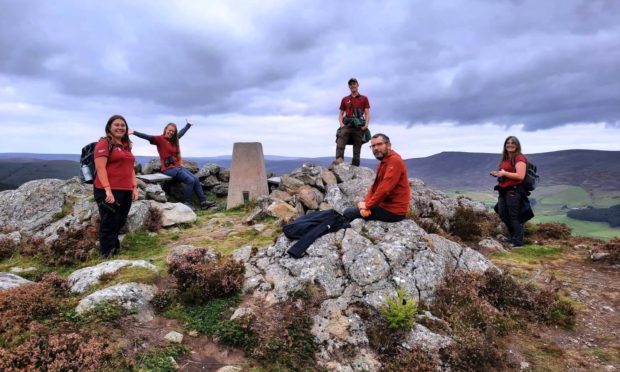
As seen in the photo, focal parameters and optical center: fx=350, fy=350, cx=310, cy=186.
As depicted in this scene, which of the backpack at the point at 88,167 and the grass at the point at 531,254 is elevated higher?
the backpack at the point at 88,167

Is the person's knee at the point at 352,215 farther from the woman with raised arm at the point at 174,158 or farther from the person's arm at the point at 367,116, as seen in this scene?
the woman with raised arm at the point at 174,158

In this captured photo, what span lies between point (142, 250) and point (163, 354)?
5.55 metres

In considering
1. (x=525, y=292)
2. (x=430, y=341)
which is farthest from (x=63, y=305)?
(x=525, y=292)

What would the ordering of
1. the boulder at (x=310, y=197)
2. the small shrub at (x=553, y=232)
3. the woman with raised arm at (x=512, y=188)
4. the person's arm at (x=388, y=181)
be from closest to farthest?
the person's arm at (x=388, y=181)
the woman with raised arm at (x=512, y=188)
the boulder at (x=310, y=197)
the small shrub at (x=553, y=232)

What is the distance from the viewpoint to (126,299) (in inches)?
274

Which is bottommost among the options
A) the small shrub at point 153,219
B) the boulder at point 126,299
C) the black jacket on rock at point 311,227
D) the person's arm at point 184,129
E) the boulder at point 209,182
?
the boulder at point 126,299

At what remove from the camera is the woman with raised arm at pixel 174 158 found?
15.6 m

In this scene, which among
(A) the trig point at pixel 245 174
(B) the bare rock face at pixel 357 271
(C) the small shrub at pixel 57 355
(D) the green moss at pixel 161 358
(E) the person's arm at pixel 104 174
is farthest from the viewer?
(A) the trig point at pixel 245 174

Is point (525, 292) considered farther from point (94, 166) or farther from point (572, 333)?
point (94, 166)

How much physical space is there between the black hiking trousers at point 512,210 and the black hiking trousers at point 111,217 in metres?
12.3

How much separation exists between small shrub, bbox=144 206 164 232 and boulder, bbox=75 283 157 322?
5.38 metres

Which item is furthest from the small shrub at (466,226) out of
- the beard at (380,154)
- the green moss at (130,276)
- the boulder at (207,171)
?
the boulder at (207,171)

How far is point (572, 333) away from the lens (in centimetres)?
739

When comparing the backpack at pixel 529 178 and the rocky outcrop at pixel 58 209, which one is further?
the rocky outcrop at pixel 58 209
